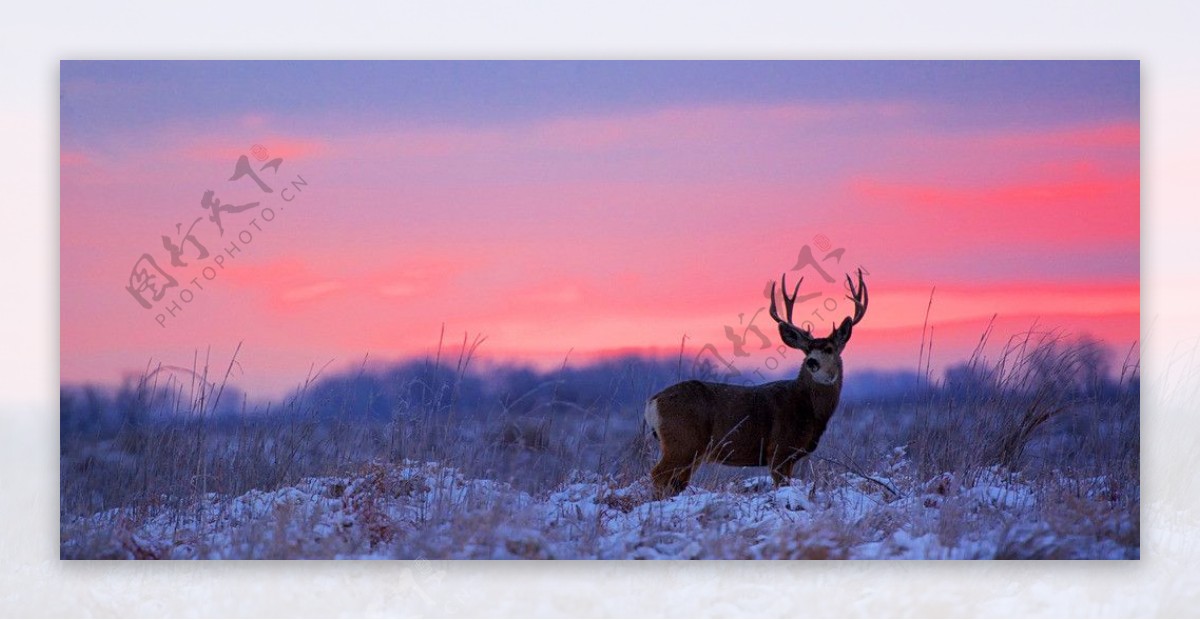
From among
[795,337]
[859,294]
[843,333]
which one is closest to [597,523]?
[795,337]

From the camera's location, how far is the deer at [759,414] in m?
5.48

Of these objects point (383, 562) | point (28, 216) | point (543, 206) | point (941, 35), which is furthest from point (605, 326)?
point (28, 216)

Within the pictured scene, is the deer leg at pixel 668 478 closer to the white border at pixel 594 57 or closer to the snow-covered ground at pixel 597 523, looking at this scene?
the snow-covered ground at pixel 597 523

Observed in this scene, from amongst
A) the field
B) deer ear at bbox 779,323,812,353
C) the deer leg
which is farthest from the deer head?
the deer leg

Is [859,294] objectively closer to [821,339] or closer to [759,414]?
[821,339]

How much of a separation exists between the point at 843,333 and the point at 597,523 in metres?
1.31

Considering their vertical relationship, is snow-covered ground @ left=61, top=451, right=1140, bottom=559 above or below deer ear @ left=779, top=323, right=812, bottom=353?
below

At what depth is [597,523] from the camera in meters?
5.43

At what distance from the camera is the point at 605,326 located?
17.8 ft

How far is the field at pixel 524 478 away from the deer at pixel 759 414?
0.09 m

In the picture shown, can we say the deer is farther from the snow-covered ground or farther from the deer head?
the snow-covered ground

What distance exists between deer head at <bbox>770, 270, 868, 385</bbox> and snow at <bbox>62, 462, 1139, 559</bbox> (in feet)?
1.62

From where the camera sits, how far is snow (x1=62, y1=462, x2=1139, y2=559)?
5.40 m

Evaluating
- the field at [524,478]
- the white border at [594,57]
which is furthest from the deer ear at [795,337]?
the white border at [594,57]
